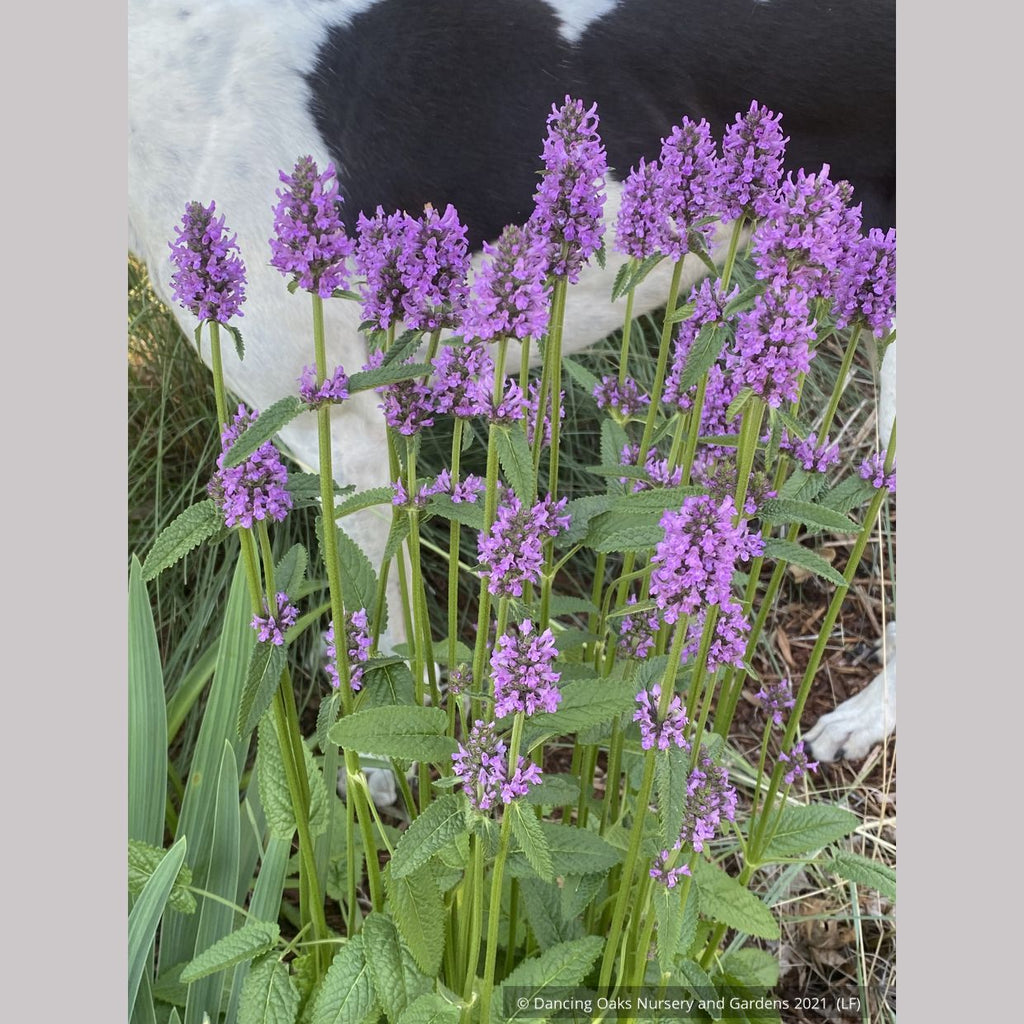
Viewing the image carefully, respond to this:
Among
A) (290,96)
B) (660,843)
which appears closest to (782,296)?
(660,843)

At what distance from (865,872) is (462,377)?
2.23 ft

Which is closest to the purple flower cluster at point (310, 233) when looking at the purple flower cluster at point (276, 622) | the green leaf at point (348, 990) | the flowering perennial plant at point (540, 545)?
the flowering perennial plant at point (540, 545)

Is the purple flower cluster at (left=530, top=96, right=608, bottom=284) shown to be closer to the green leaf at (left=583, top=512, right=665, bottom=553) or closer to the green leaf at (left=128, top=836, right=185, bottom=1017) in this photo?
the green leaf at (left=583, top=512, right=665, bottom=553)

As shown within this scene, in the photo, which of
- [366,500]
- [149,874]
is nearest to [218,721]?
[149,874]

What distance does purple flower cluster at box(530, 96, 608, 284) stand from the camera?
81 cm

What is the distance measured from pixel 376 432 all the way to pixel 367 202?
1.05 ft

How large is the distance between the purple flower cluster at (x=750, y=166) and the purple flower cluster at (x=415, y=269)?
22 cm

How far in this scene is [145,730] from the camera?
4.39 ft

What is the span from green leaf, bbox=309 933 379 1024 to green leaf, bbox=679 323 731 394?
1.89 feet

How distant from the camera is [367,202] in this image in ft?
4.81

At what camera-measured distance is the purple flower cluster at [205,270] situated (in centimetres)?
81

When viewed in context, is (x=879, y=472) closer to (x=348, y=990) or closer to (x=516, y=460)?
(x=516, y=460)

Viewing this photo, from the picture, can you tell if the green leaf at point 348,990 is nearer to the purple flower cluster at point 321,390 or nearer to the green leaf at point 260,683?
the green leaf at point 260,683

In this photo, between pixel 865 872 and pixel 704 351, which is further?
pixel 865 872
